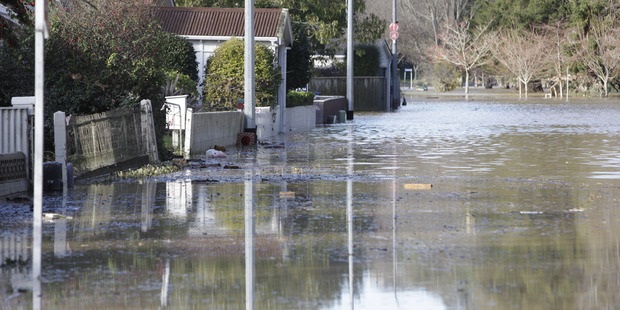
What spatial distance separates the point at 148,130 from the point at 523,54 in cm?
7232

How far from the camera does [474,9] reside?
11588 centimetres

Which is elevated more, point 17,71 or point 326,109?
point 17,71

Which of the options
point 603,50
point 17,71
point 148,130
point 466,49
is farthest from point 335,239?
point 466,49

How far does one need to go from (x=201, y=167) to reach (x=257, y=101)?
552 inches

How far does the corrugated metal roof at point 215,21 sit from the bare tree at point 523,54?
52.9m

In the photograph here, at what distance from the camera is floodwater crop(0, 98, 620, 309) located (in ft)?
31.1

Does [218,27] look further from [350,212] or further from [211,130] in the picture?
[350,212]

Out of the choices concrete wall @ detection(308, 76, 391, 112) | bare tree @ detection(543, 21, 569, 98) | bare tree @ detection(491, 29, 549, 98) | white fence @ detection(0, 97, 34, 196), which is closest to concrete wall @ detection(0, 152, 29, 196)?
white fence @ detection(0, 97, 34, 196)

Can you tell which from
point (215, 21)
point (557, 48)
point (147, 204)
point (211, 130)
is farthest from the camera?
point (557, 48)

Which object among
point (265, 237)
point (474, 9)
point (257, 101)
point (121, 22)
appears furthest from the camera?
point (474, 9)

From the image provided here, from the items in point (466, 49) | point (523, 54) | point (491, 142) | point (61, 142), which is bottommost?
point (491, 142)

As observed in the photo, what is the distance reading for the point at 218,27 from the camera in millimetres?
40625

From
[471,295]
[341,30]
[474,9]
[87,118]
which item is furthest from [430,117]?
[474,9]

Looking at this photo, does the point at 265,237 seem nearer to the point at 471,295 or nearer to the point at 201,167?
the point at 471,295
